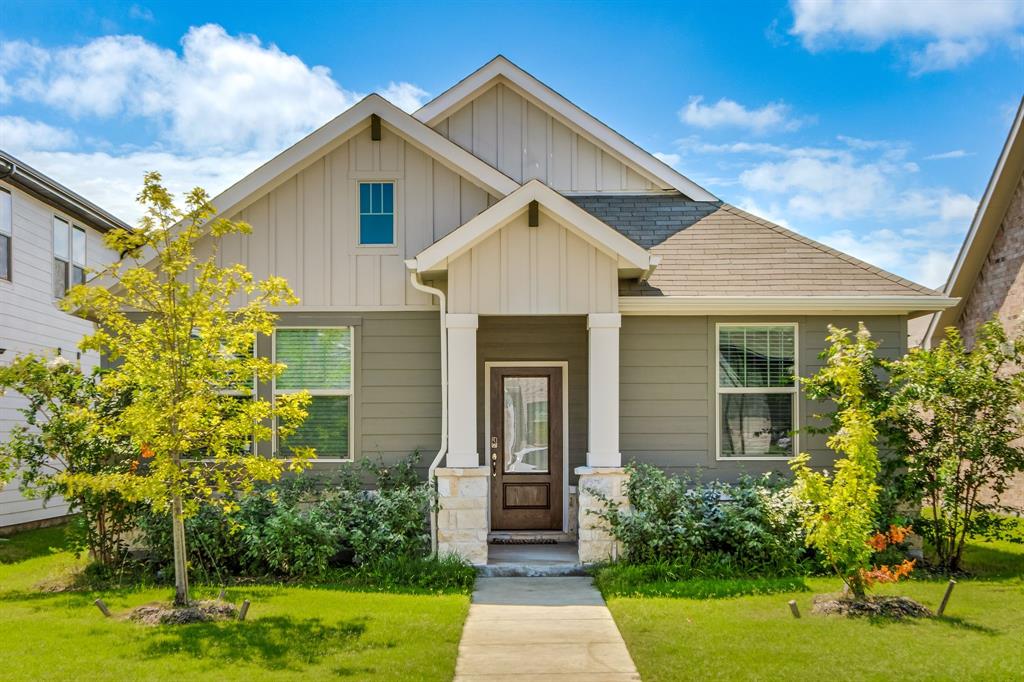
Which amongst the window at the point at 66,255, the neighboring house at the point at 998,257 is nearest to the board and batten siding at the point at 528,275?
the neighboring house at the point at 998,257

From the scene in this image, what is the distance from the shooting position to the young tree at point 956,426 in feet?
29.6

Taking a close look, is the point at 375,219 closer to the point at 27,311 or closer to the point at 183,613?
the point at 183,613

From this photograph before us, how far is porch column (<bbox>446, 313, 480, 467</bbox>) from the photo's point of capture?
945 centimetres

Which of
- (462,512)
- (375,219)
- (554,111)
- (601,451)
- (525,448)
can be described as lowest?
(462,512)

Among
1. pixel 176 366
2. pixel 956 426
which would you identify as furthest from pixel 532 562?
pixel 956 426

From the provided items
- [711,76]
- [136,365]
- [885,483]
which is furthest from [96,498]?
[711,76]

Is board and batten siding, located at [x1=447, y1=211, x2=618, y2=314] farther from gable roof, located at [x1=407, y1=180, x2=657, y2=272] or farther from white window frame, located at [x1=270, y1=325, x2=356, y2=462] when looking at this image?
white window frame, located at [x1=270, y1=325, x2=356, y2=462]

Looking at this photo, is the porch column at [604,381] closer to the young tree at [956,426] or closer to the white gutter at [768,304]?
the white gutter at [768,304]

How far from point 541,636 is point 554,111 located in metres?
8.26

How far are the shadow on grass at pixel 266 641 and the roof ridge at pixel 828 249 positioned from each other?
750cm

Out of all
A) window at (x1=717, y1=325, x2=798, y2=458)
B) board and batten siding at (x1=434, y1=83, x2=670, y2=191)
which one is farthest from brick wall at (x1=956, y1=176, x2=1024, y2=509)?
board and batten siding at (x1=434, y1=83, x2=670, y2=191)

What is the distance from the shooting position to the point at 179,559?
7703mm

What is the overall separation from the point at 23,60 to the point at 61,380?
6.19 m

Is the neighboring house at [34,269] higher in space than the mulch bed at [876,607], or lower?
higher
